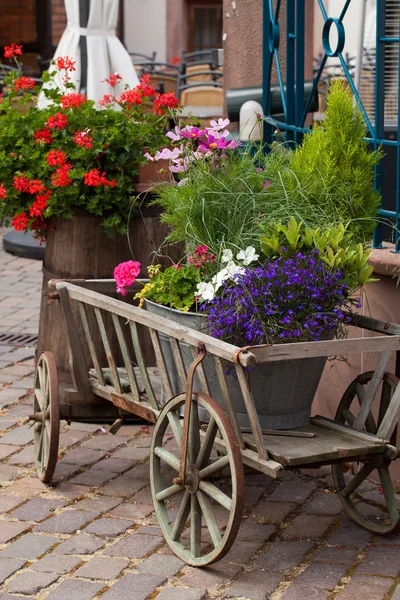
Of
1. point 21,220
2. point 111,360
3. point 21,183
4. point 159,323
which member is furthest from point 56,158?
point 159,323

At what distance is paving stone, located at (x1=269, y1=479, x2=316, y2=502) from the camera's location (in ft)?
13.1

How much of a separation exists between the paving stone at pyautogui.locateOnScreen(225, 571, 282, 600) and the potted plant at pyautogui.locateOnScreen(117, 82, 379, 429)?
0.46m

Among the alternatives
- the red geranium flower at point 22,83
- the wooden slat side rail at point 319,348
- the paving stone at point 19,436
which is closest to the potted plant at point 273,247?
the wooden slat side rail at point 319,348

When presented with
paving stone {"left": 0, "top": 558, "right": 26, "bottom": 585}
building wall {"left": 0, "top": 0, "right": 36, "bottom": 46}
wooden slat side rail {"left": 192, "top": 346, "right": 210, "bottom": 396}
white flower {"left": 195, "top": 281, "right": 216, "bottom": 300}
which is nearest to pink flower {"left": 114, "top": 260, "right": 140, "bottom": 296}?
white flower {"left": 195, "top": 281, "right": 216, "bottom": 300}

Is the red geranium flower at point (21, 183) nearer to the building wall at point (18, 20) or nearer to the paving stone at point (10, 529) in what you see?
the paving stone at point (10, 529)

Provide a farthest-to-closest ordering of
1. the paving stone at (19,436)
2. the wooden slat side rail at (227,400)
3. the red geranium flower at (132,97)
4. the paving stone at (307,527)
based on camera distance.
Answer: the paving stone at (19,436) → the red geranium flower at (132,97) → the paving stone at (307,527) → the wooden slat side rail at (227,400)

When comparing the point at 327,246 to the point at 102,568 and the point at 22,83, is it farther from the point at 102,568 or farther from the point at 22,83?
the point at 22,83

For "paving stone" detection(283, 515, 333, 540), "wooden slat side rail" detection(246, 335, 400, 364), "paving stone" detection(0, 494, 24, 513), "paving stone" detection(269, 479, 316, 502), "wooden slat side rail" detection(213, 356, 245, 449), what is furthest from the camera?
"paving stone" detection(269, 479, 316, 502)

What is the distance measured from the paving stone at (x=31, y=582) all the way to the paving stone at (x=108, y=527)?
35 cm

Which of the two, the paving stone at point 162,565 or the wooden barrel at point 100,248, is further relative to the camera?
the wooden barrel at point 100,248

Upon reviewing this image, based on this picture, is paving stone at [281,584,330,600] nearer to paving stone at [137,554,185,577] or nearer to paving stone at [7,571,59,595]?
paving stone at [137,554,185,577]

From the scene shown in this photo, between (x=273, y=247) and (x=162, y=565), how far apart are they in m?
1.04

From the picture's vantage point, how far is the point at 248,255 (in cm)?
339

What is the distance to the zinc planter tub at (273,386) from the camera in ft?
11.1
